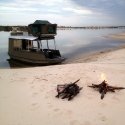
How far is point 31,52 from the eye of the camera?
2077 cm

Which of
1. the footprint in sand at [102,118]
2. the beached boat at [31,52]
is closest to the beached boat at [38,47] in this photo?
the beached boat at [31,52]

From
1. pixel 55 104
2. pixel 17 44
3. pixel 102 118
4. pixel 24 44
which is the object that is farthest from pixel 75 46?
pixel 102 118

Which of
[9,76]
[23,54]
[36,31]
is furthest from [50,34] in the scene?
[9,76]

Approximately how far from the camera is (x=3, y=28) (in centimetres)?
10725


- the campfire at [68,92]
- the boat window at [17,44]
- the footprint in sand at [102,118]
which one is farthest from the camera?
the boat window at [17,44]

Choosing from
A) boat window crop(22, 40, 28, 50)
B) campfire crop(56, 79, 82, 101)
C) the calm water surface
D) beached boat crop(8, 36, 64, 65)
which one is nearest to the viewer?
campfire crop(56, 79, 82, 101)

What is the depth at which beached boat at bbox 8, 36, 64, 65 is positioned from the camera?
19841mm

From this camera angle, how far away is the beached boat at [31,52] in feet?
65.1

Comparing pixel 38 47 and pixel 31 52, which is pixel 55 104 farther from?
pixel 38 47

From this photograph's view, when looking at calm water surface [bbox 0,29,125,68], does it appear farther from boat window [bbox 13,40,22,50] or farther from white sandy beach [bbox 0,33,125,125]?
white sandy beach [bbox 0,33,125,125]

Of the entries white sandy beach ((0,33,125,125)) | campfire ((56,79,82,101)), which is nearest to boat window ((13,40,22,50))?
white sandy beach ((0,33,125,125))

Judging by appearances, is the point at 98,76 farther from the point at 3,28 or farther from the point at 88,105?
the point at 3,28

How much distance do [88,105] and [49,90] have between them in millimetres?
1957

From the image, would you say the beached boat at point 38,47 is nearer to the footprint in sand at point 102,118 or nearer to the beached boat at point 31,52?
the beached boat at point 31,52
